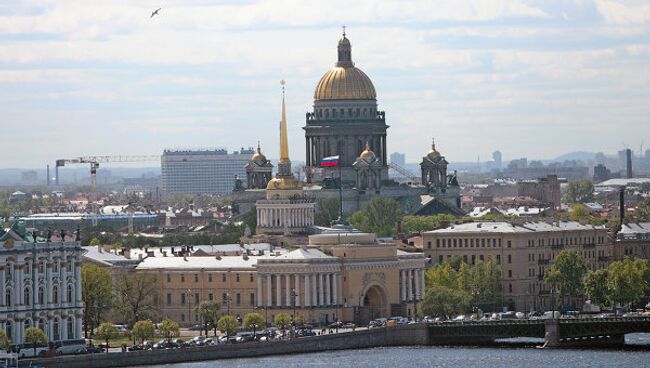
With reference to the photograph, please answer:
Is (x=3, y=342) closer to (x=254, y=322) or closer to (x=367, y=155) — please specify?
(x=254, y=322)

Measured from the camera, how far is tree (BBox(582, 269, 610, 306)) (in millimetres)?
122688

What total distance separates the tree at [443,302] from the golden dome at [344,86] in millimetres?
57212

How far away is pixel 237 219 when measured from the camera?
168500 mm

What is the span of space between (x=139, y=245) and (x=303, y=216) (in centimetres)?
941

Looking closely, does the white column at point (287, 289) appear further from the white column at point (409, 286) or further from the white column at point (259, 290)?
the white column at point (409, 286)

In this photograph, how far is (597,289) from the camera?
123 m

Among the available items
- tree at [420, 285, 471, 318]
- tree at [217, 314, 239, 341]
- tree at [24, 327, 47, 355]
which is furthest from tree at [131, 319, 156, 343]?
tree at [420, 285, 471, 318]

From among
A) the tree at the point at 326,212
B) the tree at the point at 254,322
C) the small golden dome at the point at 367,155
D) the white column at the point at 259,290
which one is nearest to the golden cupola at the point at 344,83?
the small golden dome at the point at 367,155

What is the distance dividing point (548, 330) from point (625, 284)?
59.6 feet

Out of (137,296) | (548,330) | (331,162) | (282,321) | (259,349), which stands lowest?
(259,349)

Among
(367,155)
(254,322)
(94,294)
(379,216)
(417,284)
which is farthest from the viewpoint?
(367,155)

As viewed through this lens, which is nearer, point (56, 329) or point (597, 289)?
point (56, 329)

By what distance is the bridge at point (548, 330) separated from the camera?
10328 cm

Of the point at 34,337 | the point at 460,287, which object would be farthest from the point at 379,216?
the point at 34,337
